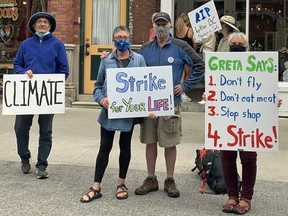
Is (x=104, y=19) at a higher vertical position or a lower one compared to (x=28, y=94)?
higher

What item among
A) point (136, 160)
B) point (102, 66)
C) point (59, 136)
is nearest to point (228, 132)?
point (102, 66)

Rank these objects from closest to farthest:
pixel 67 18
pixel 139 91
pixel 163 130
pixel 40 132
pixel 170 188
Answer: pixel 139 91
pixel 163 130
pixel 170 188
pixel 40 132
pixel 67 18

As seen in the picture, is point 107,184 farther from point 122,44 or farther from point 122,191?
point 122,44

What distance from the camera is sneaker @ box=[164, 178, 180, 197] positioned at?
4.79 metres

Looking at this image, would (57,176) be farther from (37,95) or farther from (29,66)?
(29,66)

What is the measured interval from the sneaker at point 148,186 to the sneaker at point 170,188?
0.12 metres

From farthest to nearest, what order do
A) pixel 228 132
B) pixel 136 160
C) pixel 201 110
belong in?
pixel 201 110
pixel 136 160
pixel 228 132

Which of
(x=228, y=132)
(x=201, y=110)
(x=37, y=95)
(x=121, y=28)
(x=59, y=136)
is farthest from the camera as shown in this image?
(x=201, y=110)

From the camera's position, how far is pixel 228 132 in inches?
173

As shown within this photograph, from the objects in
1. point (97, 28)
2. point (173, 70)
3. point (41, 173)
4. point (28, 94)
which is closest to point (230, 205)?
point (173, 70)

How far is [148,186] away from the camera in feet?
16.1

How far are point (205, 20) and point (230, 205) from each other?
3278 millimetres

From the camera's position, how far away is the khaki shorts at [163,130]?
4738 millimetres

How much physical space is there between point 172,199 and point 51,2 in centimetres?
743
